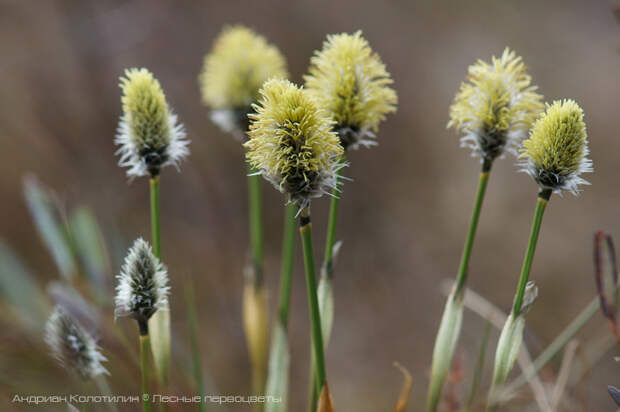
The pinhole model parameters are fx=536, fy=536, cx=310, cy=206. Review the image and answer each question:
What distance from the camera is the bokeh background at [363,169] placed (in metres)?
0.90

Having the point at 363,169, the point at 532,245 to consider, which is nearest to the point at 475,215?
the point at 532,245

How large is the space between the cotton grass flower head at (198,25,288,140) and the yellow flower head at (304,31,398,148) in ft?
0.44

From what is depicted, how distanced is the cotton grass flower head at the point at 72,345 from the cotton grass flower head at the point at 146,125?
0.09 metres

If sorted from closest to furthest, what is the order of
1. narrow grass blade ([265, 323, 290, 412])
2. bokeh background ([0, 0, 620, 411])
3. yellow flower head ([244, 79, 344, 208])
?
yellow flower head ([244, 79, 344, 208])
narrow grass blade ([265, 323, 290, 412])
bokeh background ([0, 0, 620, 411])

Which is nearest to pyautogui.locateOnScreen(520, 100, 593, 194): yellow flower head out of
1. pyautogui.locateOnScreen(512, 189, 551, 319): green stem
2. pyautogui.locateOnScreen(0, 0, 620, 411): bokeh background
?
pyautogui.locateOnScreen(512, 189, 551, 319): green stem

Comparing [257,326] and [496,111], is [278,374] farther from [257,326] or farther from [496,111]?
[496,111]

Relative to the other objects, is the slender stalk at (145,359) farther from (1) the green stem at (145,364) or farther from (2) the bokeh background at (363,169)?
(2) the bokeh background at (363,169)

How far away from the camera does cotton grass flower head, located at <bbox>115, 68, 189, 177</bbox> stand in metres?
0.30

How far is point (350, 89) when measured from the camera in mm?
317

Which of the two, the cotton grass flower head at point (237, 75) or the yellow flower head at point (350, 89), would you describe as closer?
the yellow flower head at point (350, 89)

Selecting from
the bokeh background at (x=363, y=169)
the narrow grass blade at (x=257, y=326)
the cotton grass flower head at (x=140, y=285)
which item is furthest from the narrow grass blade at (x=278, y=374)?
the bokeh background at (x=363, y=169)

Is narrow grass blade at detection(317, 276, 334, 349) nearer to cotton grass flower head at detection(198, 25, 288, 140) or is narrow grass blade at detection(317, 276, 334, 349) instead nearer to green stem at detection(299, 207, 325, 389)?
green stem at detection(299, 207, 325, 389)

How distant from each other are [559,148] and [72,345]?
0.27 meters

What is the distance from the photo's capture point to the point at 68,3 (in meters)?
0.91
